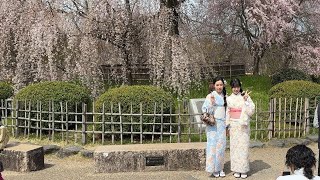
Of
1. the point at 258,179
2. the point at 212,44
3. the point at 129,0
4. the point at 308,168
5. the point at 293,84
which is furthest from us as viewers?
the point at 212,44

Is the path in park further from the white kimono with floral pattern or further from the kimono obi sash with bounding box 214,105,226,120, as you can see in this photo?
the kimono obi sash with bounding box 214,105,226,120

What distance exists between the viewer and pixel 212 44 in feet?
59.6

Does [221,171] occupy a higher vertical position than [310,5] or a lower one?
lower

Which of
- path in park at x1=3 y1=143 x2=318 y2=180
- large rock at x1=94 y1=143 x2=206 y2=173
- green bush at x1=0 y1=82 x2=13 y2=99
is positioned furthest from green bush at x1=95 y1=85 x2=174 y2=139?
green bush at x1=0 y1=82 x2=13 y2=99

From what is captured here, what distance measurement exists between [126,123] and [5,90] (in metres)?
4.74

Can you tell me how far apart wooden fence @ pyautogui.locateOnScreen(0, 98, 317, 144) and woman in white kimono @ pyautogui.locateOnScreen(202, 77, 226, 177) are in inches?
62.0

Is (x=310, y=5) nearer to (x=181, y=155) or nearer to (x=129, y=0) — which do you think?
(x=129, y=0)

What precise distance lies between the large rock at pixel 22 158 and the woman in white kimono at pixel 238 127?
3214 mm

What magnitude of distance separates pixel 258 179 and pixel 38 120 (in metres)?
4.57

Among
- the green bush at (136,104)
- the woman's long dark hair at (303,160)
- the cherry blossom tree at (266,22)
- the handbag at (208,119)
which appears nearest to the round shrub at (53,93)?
the green bush at (136,104)

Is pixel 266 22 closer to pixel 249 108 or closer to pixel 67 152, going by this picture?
pixel 249 108

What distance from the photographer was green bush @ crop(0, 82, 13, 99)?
35.1ft

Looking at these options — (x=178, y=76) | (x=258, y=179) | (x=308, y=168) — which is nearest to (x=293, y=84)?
(x=178, y=76)

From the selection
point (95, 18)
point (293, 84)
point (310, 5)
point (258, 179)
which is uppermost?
point (310, 5)
